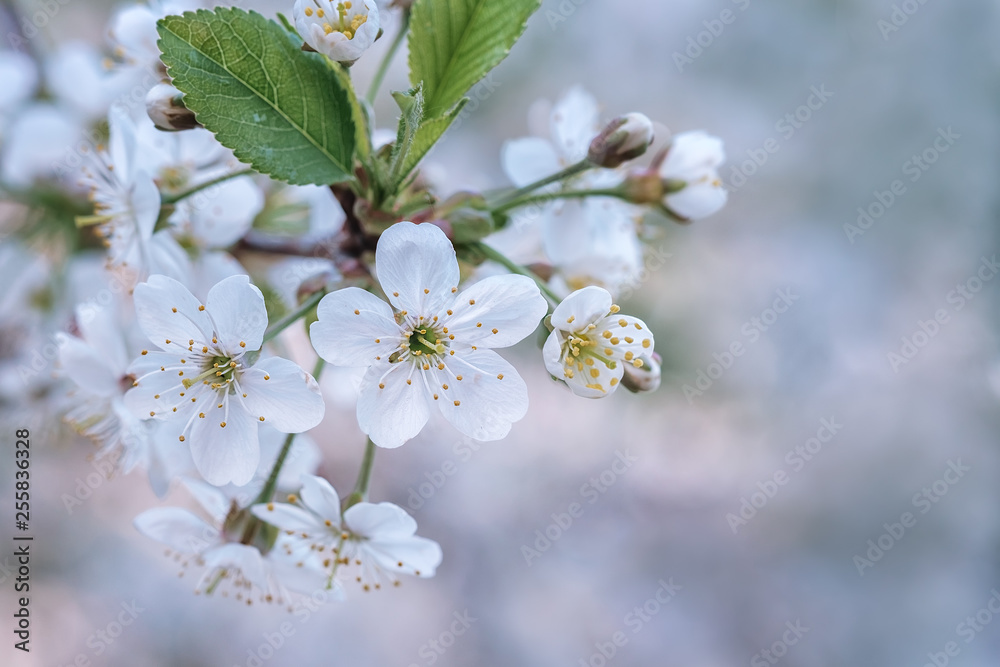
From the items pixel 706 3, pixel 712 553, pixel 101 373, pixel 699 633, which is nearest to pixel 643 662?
pixel 699 633

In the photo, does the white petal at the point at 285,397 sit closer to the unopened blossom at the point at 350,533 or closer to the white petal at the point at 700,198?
the unopened blossom at the point at 350,533

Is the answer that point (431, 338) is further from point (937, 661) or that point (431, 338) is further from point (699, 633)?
point (937, 661)

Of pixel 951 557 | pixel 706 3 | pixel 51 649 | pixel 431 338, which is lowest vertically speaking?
pixel 51 649

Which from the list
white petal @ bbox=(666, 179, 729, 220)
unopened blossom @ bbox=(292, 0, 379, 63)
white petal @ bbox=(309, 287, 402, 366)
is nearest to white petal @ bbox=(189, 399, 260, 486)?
white petal @ bbox=(309, 287, 402, 366)

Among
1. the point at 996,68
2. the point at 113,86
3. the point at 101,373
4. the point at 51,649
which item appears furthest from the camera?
the point at 996,68

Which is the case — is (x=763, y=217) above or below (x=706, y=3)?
below

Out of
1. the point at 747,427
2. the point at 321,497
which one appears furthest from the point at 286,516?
the point at 747,427

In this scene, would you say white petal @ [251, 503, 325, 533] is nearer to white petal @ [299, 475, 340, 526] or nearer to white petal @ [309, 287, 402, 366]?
white petal @ [299, 475, 340, 526]

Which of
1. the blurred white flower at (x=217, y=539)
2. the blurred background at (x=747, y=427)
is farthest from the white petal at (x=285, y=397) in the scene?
the blurred background at (x=747, y=427)
